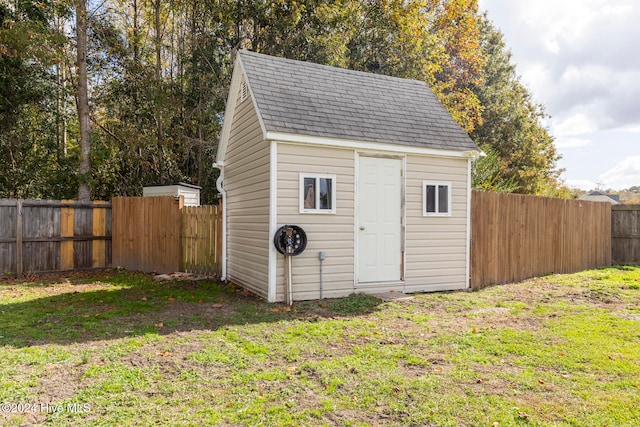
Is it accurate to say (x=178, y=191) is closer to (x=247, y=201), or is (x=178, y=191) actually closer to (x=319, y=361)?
(x=247, y=201)

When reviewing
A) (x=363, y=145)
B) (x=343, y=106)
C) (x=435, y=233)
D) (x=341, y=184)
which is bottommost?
(x=435, y=233)

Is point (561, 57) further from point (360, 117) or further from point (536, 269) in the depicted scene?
point (360, 117)

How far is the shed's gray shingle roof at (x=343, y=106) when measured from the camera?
686 cm

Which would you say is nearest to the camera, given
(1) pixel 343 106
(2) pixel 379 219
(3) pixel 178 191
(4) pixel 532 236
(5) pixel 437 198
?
(2) pixel 379 219

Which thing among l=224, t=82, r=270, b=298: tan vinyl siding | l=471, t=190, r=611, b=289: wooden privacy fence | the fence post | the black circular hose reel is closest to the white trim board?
l=224, t=82, r=270, b=298: tan vinyl siding

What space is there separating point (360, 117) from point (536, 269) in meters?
5.43

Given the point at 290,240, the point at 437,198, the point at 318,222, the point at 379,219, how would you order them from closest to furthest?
the point at 290,240 < the point at 318,222 < the point at 379,219 < the point at 437,198

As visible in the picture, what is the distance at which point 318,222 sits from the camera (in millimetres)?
6777

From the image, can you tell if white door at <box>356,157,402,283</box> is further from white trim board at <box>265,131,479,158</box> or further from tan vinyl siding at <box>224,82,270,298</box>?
tan vinyl siding at <box>224,82,270,298</box>

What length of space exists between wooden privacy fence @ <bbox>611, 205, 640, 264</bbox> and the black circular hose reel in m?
9.77

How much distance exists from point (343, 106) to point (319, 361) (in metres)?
4.99

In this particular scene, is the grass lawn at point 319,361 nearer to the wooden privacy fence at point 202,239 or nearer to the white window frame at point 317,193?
the white window frame at point 317,193

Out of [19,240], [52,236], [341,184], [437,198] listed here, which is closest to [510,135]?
[437,198]

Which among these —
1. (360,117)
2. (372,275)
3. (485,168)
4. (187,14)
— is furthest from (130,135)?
(485,168)
